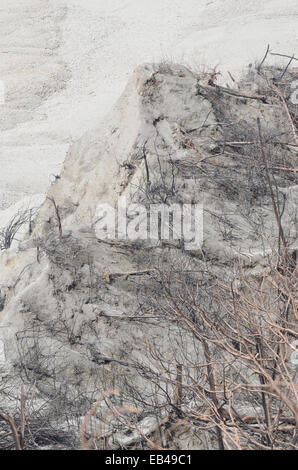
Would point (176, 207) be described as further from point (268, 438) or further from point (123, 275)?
point (268, 438)

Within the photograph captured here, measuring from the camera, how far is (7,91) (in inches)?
845

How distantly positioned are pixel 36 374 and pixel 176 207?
2666 millimetres

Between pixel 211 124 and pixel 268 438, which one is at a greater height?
pixel 211 124

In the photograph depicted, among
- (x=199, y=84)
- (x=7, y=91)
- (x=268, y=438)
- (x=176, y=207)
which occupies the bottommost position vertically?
(x=7, y=91)

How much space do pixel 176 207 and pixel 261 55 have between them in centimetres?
1254

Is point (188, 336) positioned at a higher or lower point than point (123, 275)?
lower

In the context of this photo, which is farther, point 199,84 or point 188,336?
point 199,84

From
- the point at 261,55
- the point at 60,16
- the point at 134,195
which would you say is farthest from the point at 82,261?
the point at 60,16

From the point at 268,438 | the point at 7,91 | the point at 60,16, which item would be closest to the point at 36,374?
the point at 268,438
